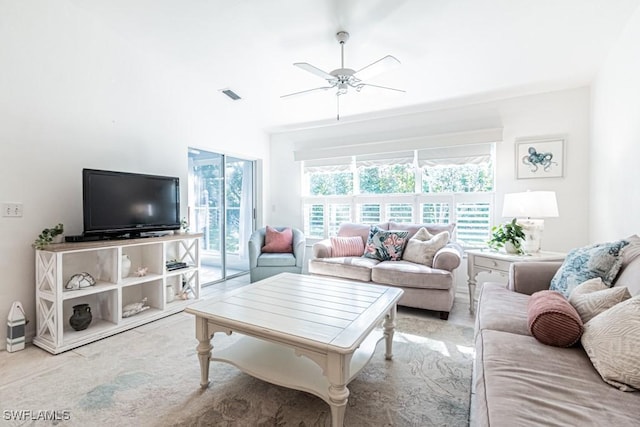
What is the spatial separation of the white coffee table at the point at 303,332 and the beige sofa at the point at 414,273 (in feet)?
2.99

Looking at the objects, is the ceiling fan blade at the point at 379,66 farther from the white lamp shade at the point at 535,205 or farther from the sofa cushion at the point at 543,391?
the sofa cushion at the point at 543,391

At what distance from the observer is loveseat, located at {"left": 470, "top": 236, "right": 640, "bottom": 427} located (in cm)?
92

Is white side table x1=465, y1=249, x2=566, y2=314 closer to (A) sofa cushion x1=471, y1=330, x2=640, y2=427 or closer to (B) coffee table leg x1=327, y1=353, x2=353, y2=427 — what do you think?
(A) sofa cushion x1=471, y1=330, x2=640, y2=427

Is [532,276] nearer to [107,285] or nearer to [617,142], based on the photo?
[617,142]

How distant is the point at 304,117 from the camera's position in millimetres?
4551

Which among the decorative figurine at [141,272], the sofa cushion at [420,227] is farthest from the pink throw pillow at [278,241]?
the decorative figurine at [141,272]

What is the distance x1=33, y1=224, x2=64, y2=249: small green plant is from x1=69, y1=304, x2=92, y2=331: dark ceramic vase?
0.60 m

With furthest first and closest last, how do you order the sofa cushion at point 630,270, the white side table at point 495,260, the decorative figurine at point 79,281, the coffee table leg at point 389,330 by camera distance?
the white side table at point 495,260 → the decorative figurine at point 79,281 → the coffee table leg at point 389,330 → the sofa cushion at point 630,270

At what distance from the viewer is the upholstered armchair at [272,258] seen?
13.2 ft

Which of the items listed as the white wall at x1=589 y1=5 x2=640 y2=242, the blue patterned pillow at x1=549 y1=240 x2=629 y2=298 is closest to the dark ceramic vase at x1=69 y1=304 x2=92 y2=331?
the blue patterned pillow at x1=549 y1=240 x2=629 y2=298

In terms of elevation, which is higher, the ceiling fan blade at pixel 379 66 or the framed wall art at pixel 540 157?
the ceiling fan blade at pixel 379 66

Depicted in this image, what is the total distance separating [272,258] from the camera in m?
4.04

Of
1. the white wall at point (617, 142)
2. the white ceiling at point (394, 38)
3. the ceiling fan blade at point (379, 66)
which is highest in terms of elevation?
the white ceiling at point (394, 38)

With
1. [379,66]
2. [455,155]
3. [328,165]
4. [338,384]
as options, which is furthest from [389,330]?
[328,165]
